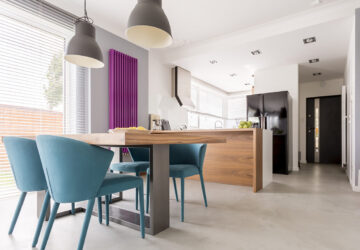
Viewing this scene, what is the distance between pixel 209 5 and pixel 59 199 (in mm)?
3642

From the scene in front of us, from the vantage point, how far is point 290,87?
19.3ft

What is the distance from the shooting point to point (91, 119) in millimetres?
4020

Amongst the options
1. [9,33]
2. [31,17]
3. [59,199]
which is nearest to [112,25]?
[31,17]

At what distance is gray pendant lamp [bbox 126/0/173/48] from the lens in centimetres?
183

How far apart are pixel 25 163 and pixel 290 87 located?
5919mm

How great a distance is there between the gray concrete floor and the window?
1.06 meters

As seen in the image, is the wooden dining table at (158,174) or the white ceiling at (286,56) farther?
the white ceiling at (286,56)

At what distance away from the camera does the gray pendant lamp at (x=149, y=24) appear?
183 cm

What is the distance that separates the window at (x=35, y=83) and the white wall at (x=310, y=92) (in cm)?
679

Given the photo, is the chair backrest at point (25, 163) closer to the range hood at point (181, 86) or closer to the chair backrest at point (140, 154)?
the chair backrest at point (140, 154)

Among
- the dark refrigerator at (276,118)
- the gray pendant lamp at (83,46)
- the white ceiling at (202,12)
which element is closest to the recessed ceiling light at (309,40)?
the white ceiling at (202,12)

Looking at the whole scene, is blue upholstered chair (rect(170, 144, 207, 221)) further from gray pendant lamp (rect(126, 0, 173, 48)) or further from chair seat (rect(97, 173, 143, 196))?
gray pendant lamp (rect(126, 0, 173, 48))

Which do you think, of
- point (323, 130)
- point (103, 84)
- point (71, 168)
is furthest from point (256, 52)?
point (71, 168)

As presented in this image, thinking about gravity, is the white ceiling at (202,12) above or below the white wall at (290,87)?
above
